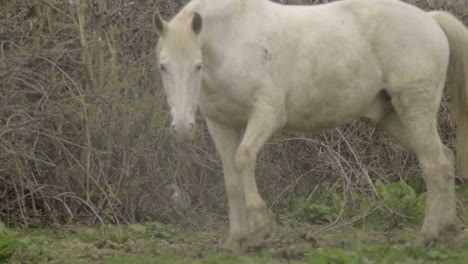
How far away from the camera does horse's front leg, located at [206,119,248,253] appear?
6.23 meters

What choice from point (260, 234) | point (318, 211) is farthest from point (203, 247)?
point (318, 211)

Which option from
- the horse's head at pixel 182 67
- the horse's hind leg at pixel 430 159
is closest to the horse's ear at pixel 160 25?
the horse's head at pixel 182 67

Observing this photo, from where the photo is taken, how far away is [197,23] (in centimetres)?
574

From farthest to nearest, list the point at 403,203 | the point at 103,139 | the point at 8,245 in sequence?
the point at 103,139, the point at 403,203, the point at 8,245

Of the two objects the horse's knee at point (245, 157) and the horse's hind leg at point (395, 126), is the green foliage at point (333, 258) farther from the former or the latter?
the horse's hind leg at point (395, 126)

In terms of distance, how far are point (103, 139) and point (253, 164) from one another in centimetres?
243

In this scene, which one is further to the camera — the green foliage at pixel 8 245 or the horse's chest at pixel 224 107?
the horse's chest at pixel 224 107

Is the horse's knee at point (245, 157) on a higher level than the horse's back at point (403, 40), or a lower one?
lower

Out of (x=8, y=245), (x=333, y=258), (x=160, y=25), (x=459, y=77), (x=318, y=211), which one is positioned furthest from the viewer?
(x=318, y=211)

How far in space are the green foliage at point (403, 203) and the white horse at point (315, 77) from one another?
1.15 meters

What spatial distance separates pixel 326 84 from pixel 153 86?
8.15 ft

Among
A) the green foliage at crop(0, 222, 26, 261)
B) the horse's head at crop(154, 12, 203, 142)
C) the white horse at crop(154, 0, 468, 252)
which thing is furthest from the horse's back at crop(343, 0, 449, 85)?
the green foliage at crop(0, 222, 26, 261)

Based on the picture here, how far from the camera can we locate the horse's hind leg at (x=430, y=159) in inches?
245

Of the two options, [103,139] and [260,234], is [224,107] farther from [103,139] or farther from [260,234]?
[103,139]
